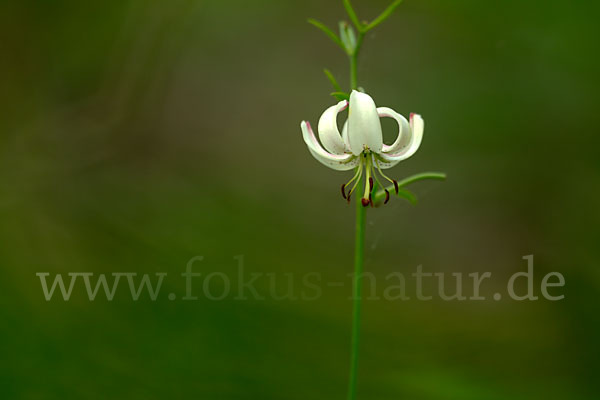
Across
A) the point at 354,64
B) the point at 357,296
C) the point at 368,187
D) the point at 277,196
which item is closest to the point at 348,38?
the point at 354,64

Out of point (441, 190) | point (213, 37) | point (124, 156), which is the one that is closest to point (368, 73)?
point (441, 190)

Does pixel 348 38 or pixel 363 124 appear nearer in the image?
pixel 363 124

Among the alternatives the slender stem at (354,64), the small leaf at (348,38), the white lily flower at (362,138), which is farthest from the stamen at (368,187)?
the small leaf at (348,38)

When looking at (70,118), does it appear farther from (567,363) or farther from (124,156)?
(567,363)

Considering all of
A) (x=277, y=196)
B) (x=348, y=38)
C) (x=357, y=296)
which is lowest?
(x=357, y=296)

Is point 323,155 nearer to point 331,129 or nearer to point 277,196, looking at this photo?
point 331,129

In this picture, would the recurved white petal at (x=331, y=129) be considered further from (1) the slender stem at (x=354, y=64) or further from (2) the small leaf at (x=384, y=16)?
(2) the small leaf at (x=384, y=16)

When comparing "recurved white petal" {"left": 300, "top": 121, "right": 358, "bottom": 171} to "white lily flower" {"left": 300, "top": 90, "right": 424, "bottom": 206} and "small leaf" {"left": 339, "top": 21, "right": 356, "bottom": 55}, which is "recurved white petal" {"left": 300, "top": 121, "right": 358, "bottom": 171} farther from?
"small leaf" {"left": 339, "top": 21, "right": 356, "bottom": 55}

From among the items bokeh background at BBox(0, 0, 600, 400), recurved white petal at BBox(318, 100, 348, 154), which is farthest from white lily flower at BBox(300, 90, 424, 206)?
bokeh background at BBox(0, 0, 600, 400)
